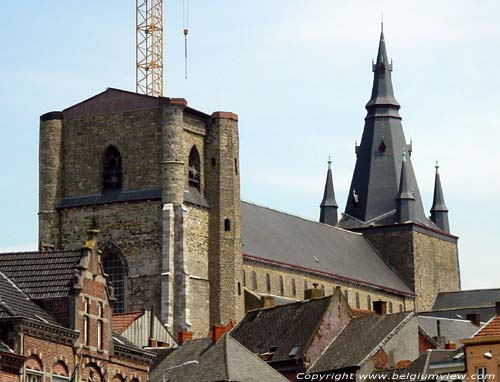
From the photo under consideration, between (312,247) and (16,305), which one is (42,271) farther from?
(312,247)

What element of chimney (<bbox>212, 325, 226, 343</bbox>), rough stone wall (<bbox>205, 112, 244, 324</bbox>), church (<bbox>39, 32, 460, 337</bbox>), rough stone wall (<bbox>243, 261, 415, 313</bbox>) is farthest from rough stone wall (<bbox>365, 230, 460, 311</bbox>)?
chimney (<bbox>212, 325, 226, 343</bbox>)

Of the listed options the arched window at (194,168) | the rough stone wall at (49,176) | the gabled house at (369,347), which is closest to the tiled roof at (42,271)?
the gabled house at (369,347)

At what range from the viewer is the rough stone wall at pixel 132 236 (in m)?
105

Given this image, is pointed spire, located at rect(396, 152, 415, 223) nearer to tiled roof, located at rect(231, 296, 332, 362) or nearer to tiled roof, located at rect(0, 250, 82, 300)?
tiled roof, located at rect(231, 296, 332, 362)

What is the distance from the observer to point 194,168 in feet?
356

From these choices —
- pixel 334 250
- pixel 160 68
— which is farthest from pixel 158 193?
pixel 334 250

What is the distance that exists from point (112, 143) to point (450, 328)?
67.5 feet

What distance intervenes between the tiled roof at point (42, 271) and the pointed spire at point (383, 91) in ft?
301

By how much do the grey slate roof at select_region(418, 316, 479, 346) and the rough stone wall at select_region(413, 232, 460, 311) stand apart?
3692 centimetres

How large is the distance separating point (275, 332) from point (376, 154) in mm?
66569

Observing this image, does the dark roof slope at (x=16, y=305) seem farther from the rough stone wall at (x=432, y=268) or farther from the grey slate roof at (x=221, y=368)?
the rough stone wall at (x=432, y=268)

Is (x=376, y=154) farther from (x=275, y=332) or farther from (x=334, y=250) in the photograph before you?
(x=275, y=332)

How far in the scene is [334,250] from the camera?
442 ft

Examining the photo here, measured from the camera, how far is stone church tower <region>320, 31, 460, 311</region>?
142375 mm
